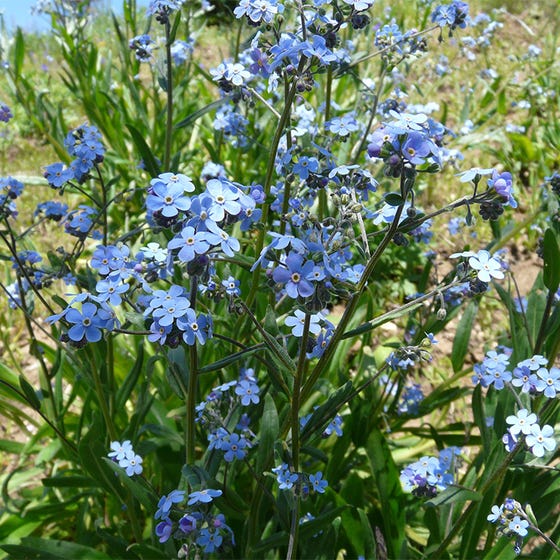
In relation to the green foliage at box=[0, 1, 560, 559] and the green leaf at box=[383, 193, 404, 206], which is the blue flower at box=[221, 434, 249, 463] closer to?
the green foliage at box=[0, 1, 560, 559]

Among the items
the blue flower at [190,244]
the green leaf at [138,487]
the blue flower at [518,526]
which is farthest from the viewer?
the green leaf at [138,487]

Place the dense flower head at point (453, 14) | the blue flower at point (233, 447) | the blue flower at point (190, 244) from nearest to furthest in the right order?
1. the blue flower at point (190, 244)
2. the blue flower at point (233, 447)
3. the dense flower head at point (453, 14)

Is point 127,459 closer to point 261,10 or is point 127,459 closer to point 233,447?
point 233,447

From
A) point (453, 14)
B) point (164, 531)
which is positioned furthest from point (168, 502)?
point (453, 14)

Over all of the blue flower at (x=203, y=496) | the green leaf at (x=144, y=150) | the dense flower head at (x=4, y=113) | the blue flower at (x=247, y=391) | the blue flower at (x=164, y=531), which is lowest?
the blue flower at (x=164, y=531)

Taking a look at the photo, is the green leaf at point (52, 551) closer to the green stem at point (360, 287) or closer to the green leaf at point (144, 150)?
the green stem at point (360, 287)

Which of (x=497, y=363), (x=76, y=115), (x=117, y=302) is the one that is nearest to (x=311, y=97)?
(x=76, y=115)

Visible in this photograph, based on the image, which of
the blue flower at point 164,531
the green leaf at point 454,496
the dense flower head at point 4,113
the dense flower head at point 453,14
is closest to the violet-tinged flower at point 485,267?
the green leaf at point 454,496
